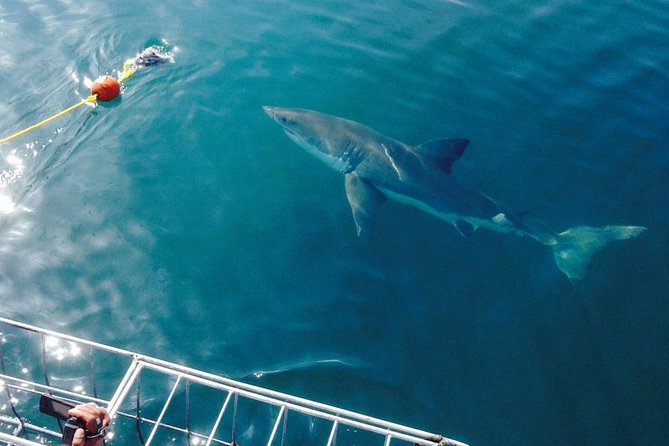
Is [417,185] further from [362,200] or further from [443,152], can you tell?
[362,200]

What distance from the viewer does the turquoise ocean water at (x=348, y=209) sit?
22.9ft

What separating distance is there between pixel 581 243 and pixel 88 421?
288 inches

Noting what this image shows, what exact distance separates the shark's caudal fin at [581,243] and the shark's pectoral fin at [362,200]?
2.86m

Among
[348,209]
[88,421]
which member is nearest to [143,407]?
[88,421]

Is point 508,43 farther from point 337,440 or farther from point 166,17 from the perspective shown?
point 337,440

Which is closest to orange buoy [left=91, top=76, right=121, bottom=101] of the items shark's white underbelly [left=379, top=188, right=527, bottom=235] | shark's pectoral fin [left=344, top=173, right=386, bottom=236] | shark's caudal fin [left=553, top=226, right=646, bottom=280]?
shark's pectoral fin [left=344, top=173, right=386, bottom=236]

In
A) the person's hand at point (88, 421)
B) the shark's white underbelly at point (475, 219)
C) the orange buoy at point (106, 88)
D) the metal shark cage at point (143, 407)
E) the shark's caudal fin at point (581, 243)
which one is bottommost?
the metal shark cage at point (143, 407)

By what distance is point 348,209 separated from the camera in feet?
29.4

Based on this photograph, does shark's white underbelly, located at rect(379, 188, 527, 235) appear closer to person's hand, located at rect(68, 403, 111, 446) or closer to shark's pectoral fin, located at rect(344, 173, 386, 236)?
shark's pectoral fin, located at rect(344, 173, 386, 236)

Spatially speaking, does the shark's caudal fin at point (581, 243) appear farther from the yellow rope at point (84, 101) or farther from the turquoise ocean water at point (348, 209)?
the yellow rope at point (84, 101)

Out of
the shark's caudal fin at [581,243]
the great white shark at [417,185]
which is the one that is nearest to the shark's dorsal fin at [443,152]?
the great white shark at [417,185]

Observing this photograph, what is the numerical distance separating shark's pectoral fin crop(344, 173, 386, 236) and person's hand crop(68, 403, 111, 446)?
5114 mm

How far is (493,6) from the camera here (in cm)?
1345

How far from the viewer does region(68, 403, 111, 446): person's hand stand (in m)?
3.66
